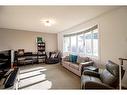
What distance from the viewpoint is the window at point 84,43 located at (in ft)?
15.1

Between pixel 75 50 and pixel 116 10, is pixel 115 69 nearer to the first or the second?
pixel 116 10

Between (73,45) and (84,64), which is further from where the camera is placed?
(73,45)

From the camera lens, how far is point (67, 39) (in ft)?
23.6

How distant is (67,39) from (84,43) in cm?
190

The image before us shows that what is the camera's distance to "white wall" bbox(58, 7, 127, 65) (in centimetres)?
301

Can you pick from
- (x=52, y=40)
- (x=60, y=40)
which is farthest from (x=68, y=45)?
(x=52, y=40)

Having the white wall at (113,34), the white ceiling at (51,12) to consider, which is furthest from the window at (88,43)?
the white ceiling at (51,12)

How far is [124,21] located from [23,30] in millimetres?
5502

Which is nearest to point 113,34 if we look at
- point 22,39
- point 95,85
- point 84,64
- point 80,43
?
point 84,64

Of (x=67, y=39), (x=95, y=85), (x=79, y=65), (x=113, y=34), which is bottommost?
(x=95, y=85)

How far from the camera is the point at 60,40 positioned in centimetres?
755

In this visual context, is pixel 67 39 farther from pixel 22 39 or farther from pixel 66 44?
pixel 22 39

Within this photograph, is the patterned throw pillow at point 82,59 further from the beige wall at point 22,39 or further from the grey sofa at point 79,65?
the beige wall at point 22,39

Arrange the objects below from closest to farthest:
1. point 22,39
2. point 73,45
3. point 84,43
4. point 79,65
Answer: point 79,65, point 84,43, point 73,45, point 22,39
